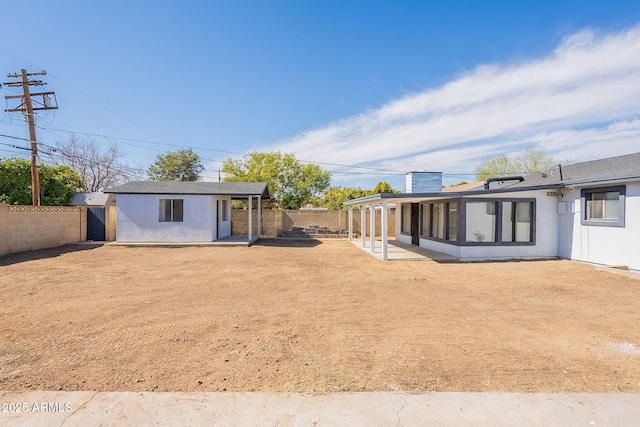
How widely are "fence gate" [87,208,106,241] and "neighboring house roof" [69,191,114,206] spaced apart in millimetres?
7947

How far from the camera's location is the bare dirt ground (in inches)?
120

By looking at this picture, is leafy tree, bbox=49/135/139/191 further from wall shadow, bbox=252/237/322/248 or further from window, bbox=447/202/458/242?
window, bbox=447/202/458/242

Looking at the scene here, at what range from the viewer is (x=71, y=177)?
26719mm

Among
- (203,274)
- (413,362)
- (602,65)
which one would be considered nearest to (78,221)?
(203,274)

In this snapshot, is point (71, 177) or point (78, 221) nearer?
point (78, 221)

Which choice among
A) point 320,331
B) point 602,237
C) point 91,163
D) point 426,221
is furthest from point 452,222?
point 91,163

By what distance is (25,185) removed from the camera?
20953mm

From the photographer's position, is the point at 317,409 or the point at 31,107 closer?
the point at 317,409

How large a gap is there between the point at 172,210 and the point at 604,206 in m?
16.5

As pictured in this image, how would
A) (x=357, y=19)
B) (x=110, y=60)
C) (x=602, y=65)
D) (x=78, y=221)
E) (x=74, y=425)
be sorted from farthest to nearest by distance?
(x=78, y=221) → (x=110, y=60) → (x=357, y=19) → (x=602, y=65) → (x=74, y=425)

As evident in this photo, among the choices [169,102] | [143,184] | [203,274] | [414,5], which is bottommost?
[203,274]

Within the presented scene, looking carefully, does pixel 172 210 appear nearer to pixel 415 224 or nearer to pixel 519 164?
pixel 415 224

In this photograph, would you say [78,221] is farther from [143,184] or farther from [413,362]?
[413,362]

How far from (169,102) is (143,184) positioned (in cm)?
509
